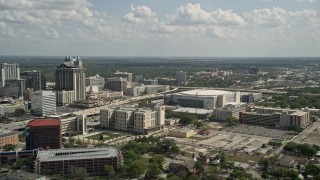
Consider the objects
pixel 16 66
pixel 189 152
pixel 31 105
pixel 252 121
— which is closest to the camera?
pixel 189 152

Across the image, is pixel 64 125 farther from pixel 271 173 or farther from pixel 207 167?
pixel 271 173

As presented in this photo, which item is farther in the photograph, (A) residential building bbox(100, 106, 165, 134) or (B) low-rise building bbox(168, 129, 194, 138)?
(A) residential building bbox(100, 106, 165, 134)

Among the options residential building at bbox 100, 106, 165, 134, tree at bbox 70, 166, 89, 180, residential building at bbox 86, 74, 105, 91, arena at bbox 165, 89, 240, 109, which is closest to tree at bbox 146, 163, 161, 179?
tree at bbox 70, 166, 89, 180

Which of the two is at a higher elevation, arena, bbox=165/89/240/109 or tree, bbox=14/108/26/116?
arena, bbox=165/89/240/109

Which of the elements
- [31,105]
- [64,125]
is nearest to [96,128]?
[64,125]

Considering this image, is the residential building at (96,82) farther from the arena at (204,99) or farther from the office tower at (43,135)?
the office tower at (43,135)

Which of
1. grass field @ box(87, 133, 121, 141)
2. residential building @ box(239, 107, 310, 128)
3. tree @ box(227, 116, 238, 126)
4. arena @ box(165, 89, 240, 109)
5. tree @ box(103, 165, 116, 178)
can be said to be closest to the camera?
tree @ box(103, 165, 116, 178)

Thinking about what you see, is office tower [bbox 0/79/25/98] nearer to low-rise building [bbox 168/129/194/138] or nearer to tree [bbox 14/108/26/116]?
tree [bbox 14/108/26/116]
